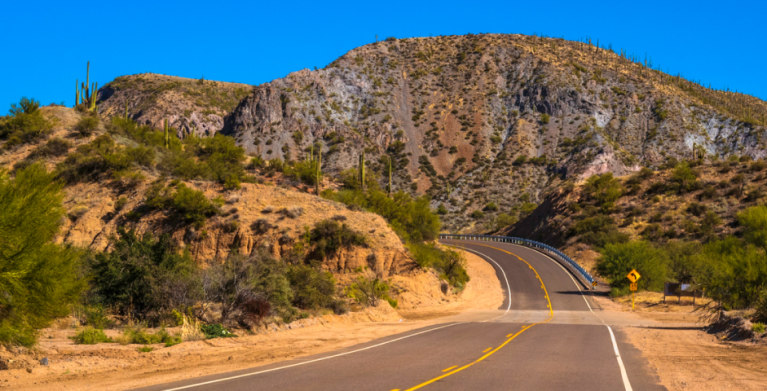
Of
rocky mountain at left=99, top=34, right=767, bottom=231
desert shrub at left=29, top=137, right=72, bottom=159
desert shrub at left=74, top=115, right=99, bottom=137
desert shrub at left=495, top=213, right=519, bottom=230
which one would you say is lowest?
desert shrub at left=495, top=213, right=519, bottom=230

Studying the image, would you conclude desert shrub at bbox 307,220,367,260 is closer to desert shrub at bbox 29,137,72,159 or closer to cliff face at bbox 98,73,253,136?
desert shrub at bbox 29,137,72,159

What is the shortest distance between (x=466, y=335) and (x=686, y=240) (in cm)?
5140

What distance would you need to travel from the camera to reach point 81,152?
49125 millimetres

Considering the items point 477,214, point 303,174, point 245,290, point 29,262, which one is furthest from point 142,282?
point 477,214

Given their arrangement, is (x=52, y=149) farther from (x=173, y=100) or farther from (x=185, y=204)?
(x=173, y=100)

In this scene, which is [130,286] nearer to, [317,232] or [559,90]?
[317,232]

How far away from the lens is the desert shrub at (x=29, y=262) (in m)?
11.8

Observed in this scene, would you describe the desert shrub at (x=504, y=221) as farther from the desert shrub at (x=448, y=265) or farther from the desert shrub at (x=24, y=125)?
the desert shrub at (x=24, y=125)

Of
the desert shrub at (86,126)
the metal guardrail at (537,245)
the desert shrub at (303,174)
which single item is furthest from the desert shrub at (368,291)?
the desert shrub at (86,126)

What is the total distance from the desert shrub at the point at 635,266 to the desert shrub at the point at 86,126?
148 ft

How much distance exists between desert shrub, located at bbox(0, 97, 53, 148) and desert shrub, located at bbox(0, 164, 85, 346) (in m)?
43.7

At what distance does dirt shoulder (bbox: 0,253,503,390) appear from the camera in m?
12.1

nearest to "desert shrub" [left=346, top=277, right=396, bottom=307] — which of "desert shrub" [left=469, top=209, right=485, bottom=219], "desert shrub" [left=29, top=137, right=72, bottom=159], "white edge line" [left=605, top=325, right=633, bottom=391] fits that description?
"white edge line" [left=605, top=325, right=633, bottom=391]

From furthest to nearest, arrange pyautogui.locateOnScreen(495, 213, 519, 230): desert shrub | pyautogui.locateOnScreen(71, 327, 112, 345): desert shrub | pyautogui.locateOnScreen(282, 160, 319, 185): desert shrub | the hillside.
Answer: pyautogui.locateOnScreen(495, 213, 519, 230): desert shrub → the hillside → pyautogui.locateOnScreen(282, 160, 319, 185): desert shrub → pyautogui.locateOnScreen(71, 327, 112, 345): desert shrub
